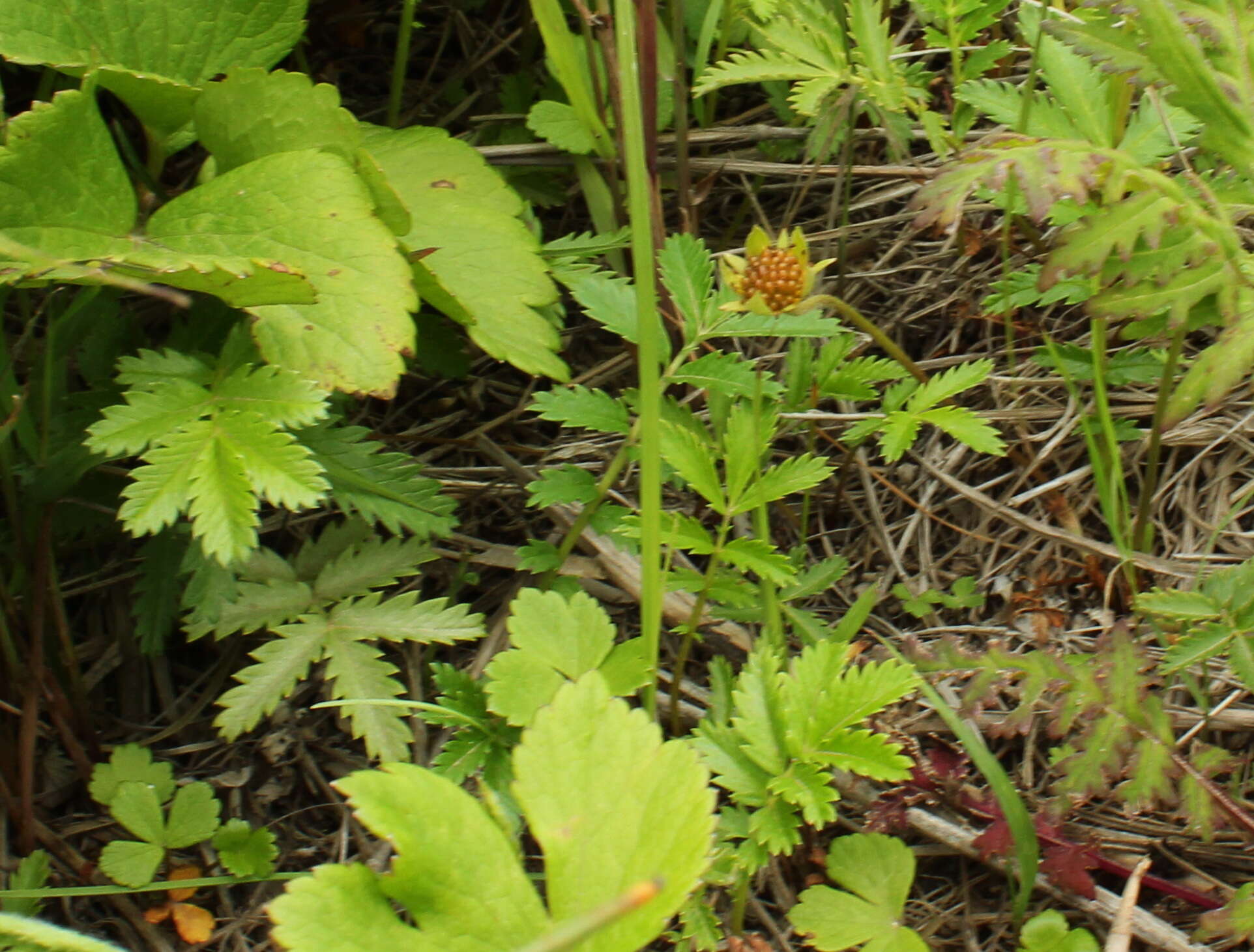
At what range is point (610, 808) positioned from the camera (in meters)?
0.98

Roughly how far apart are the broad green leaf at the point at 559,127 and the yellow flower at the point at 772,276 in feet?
1.29

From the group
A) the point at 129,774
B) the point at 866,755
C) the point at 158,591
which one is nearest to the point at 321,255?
the point at 158,591

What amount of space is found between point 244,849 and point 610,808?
2.26ft

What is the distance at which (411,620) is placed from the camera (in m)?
1.46

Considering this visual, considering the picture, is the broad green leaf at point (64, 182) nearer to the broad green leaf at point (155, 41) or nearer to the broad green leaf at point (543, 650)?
the broad green leaf at point (155, 41)

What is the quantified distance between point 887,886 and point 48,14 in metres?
1.45

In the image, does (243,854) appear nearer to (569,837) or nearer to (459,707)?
(459,707)

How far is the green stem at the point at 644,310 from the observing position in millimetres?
1052

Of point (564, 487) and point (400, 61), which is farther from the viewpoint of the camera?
point (400, 61)

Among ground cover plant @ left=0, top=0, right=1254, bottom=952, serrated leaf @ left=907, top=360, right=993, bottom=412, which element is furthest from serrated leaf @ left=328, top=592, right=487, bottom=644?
serrated leaf @ left=907, top=360, right=993, bottom=412

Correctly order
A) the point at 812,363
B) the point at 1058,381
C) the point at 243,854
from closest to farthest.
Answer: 1. the point at 243,854
2. the point at 812,363
3. the point at 1058,381

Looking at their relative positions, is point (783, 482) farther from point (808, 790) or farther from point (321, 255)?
point (321, 255)

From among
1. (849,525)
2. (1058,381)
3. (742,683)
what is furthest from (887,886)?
(1058,381)

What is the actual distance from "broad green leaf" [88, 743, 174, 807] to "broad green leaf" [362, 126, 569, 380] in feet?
2.30
